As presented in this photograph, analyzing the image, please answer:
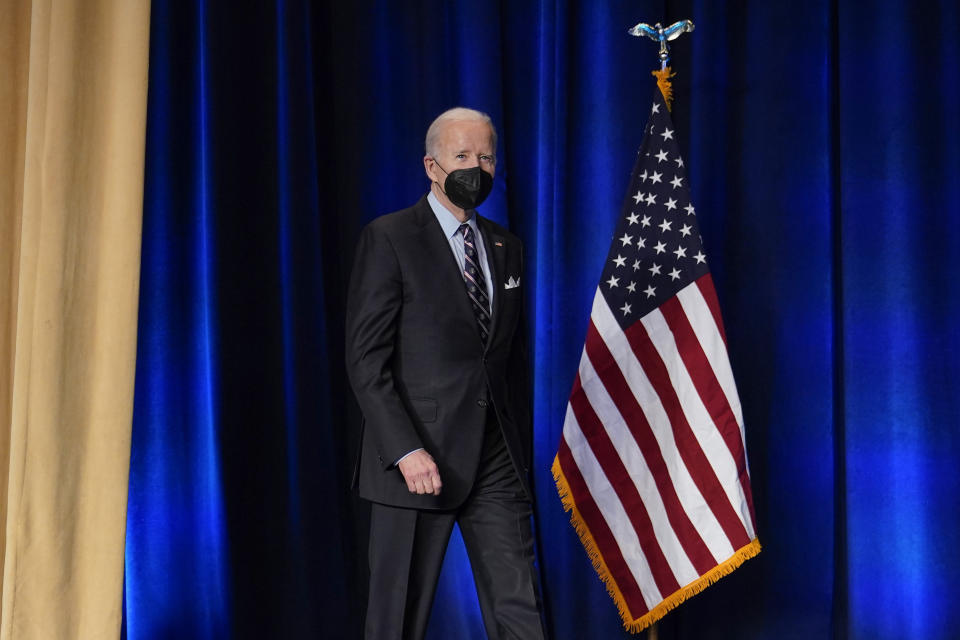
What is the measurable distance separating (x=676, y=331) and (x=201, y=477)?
1.54 metres

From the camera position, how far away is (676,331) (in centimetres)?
305

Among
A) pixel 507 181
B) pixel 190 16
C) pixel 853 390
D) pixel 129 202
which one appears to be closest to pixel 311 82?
pixel 190 16

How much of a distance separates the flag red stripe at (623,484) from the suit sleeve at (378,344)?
2.75 ft

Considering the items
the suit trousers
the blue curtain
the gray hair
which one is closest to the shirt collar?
the gray hair

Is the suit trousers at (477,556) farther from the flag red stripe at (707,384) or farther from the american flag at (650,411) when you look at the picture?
the flag red stripe at (707,384)

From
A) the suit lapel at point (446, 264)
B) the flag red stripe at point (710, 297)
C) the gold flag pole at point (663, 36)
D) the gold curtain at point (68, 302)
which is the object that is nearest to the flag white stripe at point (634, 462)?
the gold flag pole at point (663, 36)

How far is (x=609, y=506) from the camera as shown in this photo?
306 cm

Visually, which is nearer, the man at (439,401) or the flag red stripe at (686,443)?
the man at (439,401)

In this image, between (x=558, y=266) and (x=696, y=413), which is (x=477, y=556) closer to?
(x=696, y=413)

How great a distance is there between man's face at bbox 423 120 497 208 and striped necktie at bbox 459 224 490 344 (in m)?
0.11

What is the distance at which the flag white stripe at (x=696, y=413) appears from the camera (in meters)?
2.95

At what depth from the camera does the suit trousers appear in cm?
239

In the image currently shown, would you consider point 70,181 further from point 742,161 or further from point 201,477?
point 742,161

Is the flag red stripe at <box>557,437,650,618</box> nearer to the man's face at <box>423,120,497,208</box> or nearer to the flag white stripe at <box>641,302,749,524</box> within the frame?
the flag white stripe at <box>641,302,749,524</box>
